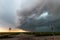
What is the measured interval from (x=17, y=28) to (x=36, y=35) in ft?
2.99

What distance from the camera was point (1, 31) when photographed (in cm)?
600

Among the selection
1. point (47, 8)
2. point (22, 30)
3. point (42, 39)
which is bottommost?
point (42, 39)

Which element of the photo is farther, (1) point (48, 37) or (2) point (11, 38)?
(1) point (48, 37)

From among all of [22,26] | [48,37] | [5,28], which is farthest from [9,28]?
[48,37]

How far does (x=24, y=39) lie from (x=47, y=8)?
180 centimetres

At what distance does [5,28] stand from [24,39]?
0.96m

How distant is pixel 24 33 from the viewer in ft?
20.5

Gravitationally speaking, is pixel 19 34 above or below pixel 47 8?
below

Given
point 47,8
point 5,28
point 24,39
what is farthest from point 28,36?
point 47,8

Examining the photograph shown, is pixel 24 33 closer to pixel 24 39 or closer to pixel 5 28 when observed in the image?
pixel 24 39

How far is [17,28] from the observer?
6203mm

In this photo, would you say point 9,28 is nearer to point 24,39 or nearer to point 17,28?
point 17,28

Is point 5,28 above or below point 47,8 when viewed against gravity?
Result: below

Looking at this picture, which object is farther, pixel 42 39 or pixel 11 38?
pixel 42 39
